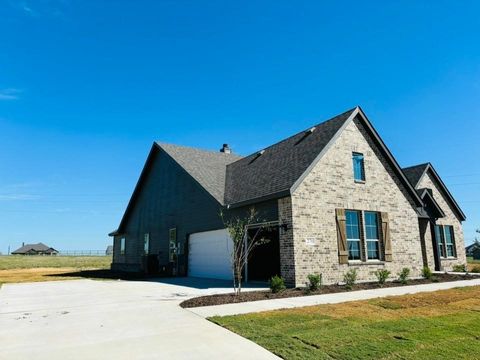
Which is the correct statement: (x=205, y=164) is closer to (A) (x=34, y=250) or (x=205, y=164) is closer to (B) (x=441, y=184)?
(B) (x=441, y=184)

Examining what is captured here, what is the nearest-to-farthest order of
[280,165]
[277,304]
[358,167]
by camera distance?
[277,304]
[358,167]
[280,165]

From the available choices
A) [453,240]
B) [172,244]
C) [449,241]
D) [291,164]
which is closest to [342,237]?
[291,164]

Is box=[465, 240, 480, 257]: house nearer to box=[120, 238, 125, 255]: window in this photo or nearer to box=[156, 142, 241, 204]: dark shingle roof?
box=[156, 142, 241, 204]: dark shingle roof

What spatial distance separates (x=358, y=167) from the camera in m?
16.5

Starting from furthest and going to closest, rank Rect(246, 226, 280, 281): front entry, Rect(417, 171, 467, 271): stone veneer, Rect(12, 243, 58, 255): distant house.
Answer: Rect(12, 243, 58, 255): distant house → Rect(417, 171, 467, 271): stone veneer → Rect(246, 226, 280, 281): front entry

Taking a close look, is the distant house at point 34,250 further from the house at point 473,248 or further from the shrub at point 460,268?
the shrub at point 460,268

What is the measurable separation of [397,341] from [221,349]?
2.73 meters

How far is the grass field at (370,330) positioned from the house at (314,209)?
16.5 feet

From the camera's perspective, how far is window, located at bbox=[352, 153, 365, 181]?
53.4 ft

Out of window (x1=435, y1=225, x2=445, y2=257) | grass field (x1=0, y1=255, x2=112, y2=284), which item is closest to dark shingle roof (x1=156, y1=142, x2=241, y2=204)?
grass field (x1=0, y1=255, x2=112, y2=284)

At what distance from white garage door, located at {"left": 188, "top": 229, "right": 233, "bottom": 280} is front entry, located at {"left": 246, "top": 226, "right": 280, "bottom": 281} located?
1286 mm

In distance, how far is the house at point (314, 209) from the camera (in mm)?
14062

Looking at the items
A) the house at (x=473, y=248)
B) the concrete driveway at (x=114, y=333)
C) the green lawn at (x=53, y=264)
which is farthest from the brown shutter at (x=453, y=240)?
the green lawn at (x=53, y=264)

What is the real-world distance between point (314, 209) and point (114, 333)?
9.51 meters
